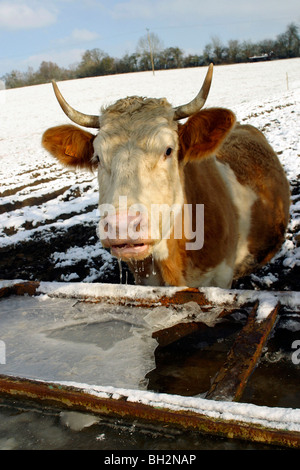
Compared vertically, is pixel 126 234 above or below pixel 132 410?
above

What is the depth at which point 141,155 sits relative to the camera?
9.09 ft

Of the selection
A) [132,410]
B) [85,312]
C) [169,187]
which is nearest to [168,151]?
[169,187]

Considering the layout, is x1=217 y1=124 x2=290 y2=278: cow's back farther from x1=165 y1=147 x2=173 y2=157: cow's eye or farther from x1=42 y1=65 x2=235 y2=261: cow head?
x1=165 y1=147 x2=173 y2=157: cow's eye

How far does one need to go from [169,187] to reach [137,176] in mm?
369

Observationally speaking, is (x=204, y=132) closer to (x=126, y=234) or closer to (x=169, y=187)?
(x=169, y=187)

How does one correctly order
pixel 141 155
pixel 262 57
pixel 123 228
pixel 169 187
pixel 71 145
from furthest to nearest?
pixel 262 57, pixel 71 145, pixel 169 187, pixel 141 155, pixel 123 228

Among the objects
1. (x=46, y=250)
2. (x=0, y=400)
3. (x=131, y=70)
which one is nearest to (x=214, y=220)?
(x=0, y=400)

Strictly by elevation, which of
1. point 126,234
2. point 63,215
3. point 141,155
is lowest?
point 63,215

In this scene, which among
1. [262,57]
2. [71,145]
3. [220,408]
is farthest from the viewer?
[262,57]

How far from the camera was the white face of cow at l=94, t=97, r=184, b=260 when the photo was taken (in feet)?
7.82

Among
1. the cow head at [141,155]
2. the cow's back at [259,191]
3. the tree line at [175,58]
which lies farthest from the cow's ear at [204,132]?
the tree line at [175,58]

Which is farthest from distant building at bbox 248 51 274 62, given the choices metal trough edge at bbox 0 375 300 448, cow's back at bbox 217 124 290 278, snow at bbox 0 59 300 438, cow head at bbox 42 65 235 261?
metal trough edge at bbox 0 375 300 448

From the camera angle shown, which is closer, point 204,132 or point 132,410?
point 132,410
